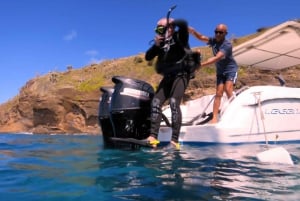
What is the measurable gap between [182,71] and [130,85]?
895mm

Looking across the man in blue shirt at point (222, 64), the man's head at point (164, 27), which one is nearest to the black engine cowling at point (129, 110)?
the man's head at point (164, 27)

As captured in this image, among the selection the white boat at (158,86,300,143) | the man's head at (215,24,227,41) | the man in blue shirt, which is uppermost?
the man's head at (215,24,227,41)

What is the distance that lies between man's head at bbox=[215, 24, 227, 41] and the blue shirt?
9cm

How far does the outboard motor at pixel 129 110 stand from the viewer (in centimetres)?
523

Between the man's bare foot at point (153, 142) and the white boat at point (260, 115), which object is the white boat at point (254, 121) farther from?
the man's bare foot at point (153, 142)

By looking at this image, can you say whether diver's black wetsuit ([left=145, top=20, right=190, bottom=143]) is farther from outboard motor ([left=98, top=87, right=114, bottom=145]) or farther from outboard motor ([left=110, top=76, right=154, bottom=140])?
outboard motor ([left=98, top=87, right=114, bottom=145])

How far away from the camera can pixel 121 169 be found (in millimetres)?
3906

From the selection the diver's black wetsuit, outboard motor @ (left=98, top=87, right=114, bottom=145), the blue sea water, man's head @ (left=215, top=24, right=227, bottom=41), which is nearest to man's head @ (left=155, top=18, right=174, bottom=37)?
the diver's black wetsuit

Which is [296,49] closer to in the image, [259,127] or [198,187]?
[259,127]

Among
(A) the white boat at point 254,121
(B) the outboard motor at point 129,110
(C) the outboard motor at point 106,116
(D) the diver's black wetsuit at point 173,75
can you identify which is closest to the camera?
(D) the diver's black wetsuit at point 173,75

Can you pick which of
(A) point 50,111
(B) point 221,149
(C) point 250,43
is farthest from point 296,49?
(A) point 50,111

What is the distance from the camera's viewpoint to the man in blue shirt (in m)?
6.49

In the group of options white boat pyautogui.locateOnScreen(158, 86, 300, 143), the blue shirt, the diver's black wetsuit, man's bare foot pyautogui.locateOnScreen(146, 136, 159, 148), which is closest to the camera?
man's bare foot pyautogui.locateOnScreen(146, 136, 159, 148)

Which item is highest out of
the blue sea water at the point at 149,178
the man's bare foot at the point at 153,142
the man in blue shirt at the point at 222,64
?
the man in blue shirt at the point at 222,64
